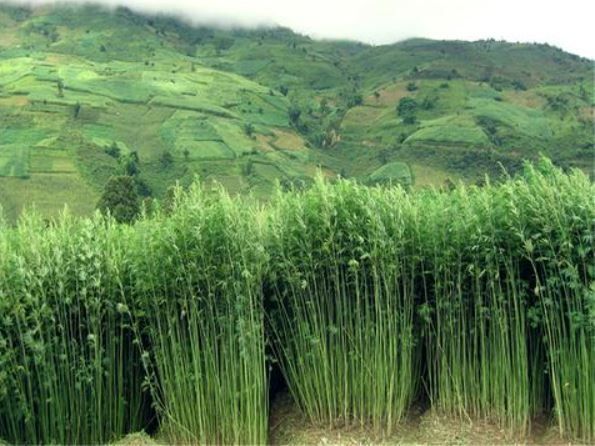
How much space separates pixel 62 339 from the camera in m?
8.17

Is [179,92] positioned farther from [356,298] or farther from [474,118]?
[356,298]

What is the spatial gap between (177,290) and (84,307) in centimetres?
125

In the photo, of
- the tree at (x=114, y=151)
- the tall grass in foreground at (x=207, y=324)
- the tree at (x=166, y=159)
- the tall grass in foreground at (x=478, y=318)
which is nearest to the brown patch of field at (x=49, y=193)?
the tree at (x=114, y=151)

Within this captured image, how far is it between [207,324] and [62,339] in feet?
5.91

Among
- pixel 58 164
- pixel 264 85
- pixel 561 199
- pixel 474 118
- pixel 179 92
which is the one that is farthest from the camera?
pixel 264 85

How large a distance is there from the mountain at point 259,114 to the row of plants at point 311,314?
63.4 metres

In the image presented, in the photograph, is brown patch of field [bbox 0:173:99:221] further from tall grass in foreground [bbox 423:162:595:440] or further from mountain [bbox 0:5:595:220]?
tall grass in foreground [bbox 423:162:595:440]

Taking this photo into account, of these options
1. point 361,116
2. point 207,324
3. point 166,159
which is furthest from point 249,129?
point 207,324

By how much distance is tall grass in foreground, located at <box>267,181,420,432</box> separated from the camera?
8.52 meters

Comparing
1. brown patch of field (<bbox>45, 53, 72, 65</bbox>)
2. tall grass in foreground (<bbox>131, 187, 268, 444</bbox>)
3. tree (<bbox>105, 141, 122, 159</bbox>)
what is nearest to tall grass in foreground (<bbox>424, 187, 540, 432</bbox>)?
tall grass in foreground (<bbox>131, 187, 268, 444</bbox>)

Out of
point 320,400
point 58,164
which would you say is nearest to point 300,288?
point 320,400

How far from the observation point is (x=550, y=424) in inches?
330

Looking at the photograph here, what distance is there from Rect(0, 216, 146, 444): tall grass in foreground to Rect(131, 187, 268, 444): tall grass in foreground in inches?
19.9

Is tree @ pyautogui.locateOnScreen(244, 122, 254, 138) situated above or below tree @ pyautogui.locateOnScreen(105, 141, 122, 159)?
above
